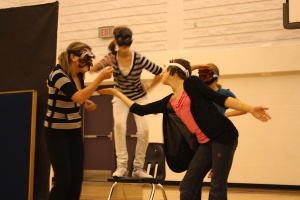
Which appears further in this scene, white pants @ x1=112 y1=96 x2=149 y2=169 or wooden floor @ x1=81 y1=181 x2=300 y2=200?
wooden floor @ x1=81 y1=181 x2=300 y2=200

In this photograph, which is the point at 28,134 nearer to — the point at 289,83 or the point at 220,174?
the point at 220,174

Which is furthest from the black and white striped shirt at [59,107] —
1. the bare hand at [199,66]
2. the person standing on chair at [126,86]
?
the bare hand at [199,66]

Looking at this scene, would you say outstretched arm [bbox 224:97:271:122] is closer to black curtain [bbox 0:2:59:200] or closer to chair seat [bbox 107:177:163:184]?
chair seat [bbox 107:177:163:184]

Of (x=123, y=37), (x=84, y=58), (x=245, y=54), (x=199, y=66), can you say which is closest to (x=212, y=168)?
(x=199, y=66)

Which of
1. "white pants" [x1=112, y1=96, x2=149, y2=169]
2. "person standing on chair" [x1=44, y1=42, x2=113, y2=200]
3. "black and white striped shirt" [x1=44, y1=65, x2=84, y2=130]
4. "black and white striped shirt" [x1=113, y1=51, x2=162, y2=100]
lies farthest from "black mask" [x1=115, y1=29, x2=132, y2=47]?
"black and white striped shirt" [x1=44, y1=65, x2=84, y2=130]

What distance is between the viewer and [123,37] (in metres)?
3.76

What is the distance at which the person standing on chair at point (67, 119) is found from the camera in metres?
3.13

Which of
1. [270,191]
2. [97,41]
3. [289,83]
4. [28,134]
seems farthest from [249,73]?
[28,134]

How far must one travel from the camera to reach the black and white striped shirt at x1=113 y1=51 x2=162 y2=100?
391 centimetres

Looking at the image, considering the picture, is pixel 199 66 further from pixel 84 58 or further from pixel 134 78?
pixel 84 58

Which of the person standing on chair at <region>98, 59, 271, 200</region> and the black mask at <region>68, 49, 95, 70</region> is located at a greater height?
the black mask at <region>68, 49, 95, 70</region>

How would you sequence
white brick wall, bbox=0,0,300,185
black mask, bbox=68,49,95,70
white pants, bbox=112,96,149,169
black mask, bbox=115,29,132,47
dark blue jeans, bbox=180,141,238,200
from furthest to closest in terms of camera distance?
white brick wall, bbox=0,0,300,185, white pants, bbox=112,96,149,169, black mask, bbox=115,29,132,47, black mask, bbox=68,49,95,70, dark blue jeans, bbox=180,141,238,200

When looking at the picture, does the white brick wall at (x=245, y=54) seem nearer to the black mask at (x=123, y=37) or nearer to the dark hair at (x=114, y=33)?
the dark hair at (x=114, y=33)

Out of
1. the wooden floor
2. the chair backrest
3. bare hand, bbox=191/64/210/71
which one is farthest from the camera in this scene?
the wooden floor
